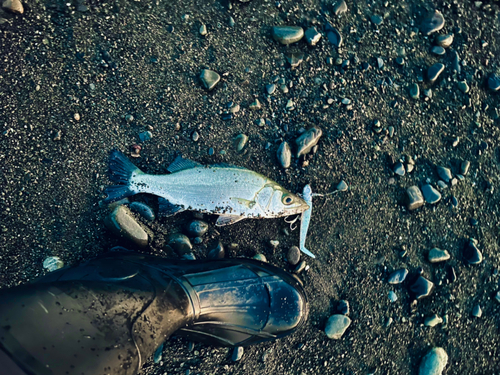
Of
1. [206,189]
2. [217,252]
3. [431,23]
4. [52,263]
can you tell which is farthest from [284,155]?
[52,263]

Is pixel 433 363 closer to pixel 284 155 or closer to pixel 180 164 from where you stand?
pixel 284 155

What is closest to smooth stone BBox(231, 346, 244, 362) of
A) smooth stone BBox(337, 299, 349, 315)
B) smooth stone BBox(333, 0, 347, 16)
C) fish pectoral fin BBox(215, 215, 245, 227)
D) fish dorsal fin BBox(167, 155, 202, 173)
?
smooth stone BBox(337, 299, 349, 315)

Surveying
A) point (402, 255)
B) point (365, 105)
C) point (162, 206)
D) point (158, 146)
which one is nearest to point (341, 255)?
point (402, 255)

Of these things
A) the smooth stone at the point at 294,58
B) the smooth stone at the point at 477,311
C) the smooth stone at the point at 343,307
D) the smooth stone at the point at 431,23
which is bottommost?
the smooth stone at the point at 477,311

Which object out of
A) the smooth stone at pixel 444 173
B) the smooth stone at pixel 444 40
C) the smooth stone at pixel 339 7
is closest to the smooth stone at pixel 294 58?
the smooth stone at pixel 339 7

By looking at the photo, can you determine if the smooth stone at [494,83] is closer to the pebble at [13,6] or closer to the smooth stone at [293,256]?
the smooth stone at [293,256]

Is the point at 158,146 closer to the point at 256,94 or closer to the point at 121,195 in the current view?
the point at 121,195
